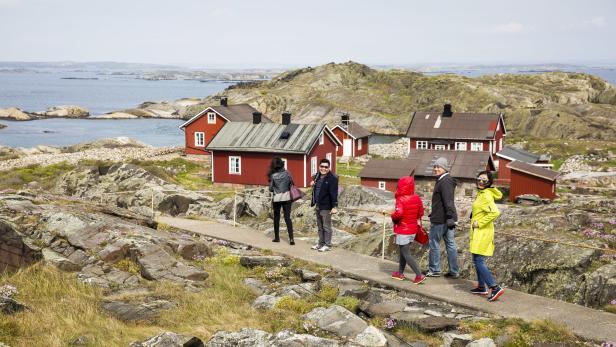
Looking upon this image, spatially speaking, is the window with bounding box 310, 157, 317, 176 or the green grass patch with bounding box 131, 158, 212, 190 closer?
the window with bounding box 310, 157, 317, 176

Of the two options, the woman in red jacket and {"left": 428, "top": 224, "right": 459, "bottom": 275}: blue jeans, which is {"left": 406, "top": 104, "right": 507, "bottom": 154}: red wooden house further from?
the woman in red jacket

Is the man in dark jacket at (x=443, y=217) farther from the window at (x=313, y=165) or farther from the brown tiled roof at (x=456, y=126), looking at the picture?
the brown tiled roof at (x=456, y=126)

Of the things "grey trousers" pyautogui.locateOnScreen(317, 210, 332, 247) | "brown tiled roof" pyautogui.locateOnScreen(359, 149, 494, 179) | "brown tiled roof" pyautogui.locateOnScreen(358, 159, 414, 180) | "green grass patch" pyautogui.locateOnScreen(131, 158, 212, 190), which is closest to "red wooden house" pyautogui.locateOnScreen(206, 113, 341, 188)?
"green grass patch" pyautogui.locateOnScreen(131, 158, 212, 190)

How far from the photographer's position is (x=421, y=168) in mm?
43531

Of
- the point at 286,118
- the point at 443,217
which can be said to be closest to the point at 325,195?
the point at 443,217

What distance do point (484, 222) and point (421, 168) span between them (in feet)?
113

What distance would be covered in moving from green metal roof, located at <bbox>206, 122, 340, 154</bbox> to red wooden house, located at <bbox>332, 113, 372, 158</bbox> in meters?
22.4

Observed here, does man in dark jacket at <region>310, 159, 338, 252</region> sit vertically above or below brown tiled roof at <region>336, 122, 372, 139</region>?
above

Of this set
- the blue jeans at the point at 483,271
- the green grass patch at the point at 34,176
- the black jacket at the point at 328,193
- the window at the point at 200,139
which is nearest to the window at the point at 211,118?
the window at the point at 200,139

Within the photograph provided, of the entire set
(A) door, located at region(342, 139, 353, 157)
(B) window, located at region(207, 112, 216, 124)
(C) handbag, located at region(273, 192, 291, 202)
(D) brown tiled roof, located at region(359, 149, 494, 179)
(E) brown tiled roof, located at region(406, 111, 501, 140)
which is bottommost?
(A) door, located at region(342, 139, 353, 157)

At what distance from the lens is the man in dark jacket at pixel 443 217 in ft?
34.3

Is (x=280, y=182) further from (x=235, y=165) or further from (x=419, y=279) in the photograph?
(x=235, y=165)

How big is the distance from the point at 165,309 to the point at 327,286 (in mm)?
2948

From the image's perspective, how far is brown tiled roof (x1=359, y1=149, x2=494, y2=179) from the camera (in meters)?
42.9
